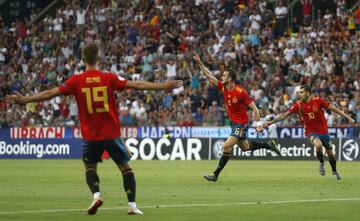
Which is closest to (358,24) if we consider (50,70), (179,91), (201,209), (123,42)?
(179,91)

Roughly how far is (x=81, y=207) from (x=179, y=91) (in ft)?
92.3

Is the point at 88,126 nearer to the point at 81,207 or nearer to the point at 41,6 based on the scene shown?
the point at 81,207

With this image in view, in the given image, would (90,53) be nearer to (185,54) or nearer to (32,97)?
(32,97)

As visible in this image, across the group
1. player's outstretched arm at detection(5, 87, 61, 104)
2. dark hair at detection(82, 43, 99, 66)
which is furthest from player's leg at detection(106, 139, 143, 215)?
dark hair at detection(82, 43, 99, 66)

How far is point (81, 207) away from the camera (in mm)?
15562

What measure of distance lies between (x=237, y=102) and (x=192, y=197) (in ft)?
18.7

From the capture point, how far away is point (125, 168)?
14.2 metres

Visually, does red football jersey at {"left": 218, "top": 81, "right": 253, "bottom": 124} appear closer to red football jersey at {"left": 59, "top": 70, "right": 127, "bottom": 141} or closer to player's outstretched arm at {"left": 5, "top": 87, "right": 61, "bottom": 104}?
red football jersey at {"left": 59, "top": 70, "right": 127, "bottom": 141}

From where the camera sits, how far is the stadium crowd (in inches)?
1585

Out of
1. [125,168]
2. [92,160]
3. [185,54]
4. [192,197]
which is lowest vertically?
[192,197]

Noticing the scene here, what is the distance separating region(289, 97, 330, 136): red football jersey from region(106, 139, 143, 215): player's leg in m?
11.7

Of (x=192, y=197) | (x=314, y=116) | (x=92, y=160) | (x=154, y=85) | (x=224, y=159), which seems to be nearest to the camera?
(x=154, y=85)

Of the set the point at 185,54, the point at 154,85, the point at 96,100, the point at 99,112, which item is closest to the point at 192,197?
the point at 99,112

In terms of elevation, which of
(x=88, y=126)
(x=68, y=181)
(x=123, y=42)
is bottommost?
(x=68, y=181)
